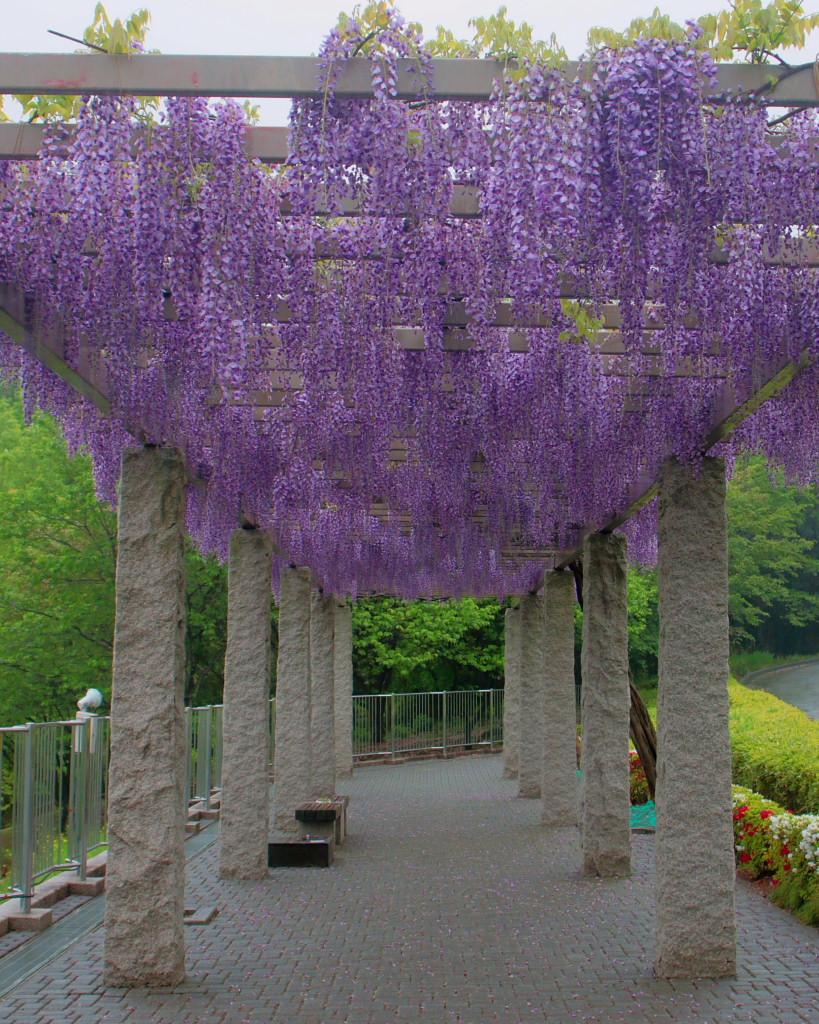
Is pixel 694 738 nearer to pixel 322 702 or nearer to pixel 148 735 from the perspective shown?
pixel 148 735

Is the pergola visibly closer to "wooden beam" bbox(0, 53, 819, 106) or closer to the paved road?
"wooden beam" bbox(0, 53, 819, 106)

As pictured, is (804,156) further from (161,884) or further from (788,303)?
(161,884)

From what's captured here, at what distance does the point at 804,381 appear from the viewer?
447 centimetres

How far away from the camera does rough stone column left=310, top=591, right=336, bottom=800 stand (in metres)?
11.8

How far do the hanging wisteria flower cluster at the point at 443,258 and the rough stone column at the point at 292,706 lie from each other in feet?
15.0

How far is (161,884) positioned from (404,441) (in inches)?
131

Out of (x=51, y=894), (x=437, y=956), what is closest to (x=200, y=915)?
→ (x=51, y=894)

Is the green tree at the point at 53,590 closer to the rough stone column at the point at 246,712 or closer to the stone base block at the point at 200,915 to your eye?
the rough stone column at the point at 246,712

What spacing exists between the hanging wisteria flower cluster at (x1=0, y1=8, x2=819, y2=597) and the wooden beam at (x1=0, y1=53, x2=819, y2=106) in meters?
0.06

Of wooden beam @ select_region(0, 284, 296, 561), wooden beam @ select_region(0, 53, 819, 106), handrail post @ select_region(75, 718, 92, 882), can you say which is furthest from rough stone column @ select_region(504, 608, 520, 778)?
wooden beam @ select_region(0, 53, 819, 106)

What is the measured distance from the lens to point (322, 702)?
475 inches

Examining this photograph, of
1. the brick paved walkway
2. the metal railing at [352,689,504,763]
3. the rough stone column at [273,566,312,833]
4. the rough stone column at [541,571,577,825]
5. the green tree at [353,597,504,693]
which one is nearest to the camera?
the brick paved walkway

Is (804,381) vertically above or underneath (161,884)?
above

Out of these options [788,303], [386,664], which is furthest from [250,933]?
[386,664]
